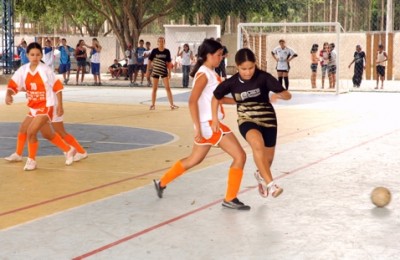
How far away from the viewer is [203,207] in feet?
25.1

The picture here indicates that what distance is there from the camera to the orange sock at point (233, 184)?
755 cm

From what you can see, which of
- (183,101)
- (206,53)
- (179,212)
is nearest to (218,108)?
(206,53)

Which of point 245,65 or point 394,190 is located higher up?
point 245,65

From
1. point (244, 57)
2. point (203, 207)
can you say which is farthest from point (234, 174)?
point (244, 57)

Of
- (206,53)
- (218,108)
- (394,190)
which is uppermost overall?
(206,53)

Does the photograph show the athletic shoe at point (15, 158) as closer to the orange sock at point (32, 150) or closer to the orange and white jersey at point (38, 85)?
the orange sock at point (32, 150)

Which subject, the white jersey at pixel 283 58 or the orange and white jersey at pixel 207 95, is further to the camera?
the white jersey at pixel 283 58

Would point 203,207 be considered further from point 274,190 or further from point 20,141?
point 20,141

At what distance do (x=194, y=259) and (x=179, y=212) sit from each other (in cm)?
169

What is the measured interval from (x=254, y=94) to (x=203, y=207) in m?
1.20

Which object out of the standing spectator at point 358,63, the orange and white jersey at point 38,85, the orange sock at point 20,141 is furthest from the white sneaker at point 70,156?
the standing spectator at point 358,63

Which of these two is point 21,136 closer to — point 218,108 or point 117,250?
point 218,108

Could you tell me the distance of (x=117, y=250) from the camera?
595cm

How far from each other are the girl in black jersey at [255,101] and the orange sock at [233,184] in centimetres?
21
